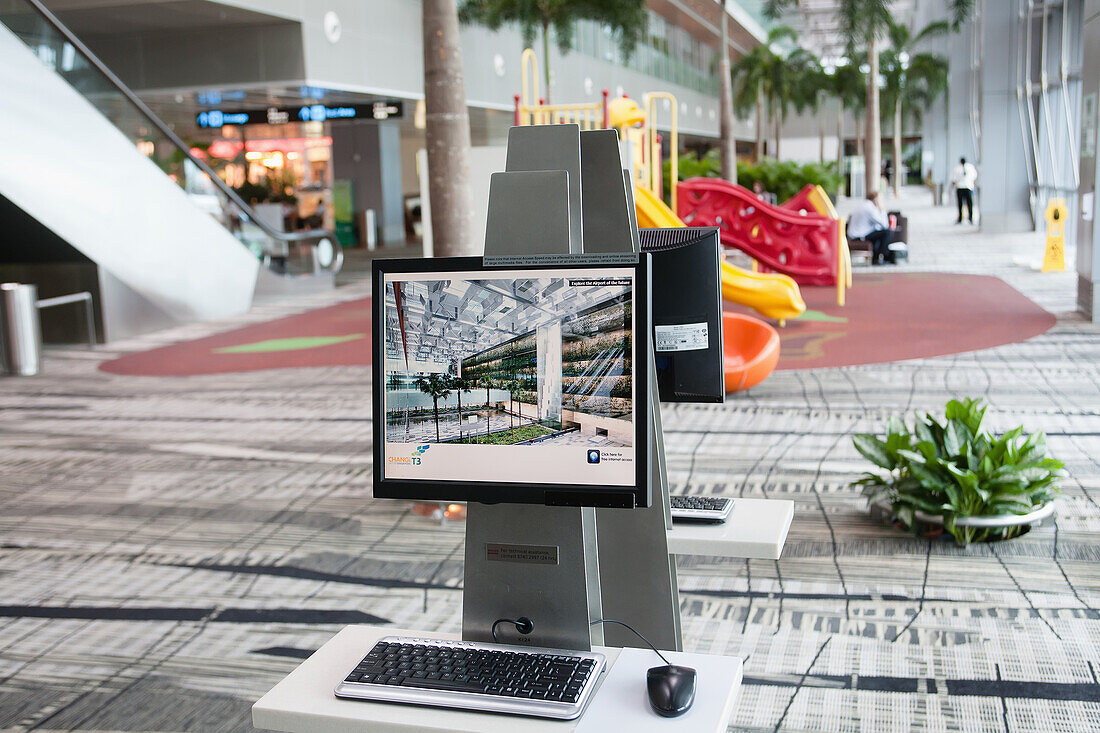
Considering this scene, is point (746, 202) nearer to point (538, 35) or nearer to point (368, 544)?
point (368, 544)

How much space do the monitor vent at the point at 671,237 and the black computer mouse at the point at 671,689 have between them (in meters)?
1.20

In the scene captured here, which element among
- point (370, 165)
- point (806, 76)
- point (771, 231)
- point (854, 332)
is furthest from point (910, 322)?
point (806, 76)

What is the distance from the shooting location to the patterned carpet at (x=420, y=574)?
3252mm

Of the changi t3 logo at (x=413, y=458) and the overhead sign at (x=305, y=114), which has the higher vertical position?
the overhead sign at (x=305, y=114)

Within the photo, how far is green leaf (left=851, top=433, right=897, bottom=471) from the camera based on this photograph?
4.73m

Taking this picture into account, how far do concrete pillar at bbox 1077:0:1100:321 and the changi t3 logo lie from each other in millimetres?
9586

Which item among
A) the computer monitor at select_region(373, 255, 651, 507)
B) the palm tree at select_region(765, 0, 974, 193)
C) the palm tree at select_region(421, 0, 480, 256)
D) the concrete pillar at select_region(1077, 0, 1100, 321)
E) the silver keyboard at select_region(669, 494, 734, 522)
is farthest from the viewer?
the palm tree at select_region(765, 0, 974, 193)

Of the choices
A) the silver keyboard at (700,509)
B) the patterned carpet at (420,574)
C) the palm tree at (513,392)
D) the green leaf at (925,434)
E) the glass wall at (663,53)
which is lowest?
the patterned carpet at (420,574)

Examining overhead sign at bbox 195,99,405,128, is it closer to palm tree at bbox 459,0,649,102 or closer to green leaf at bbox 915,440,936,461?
palm tree at bbox 459,0,649,102

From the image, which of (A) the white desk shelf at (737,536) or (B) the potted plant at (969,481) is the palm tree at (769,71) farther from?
(A) the white desk shelf at (737,536)

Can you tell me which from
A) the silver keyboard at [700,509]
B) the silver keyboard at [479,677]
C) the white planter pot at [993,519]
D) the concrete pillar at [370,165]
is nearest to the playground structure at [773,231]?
the white planter pot at [993,519]

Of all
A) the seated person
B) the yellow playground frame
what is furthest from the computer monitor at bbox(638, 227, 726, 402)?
the seated person

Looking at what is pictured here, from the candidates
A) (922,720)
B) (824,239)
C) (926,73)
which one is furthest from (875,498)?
(926,73)

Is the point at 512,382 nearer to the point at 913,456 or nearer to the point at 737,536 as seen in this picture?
the point at 737,536
